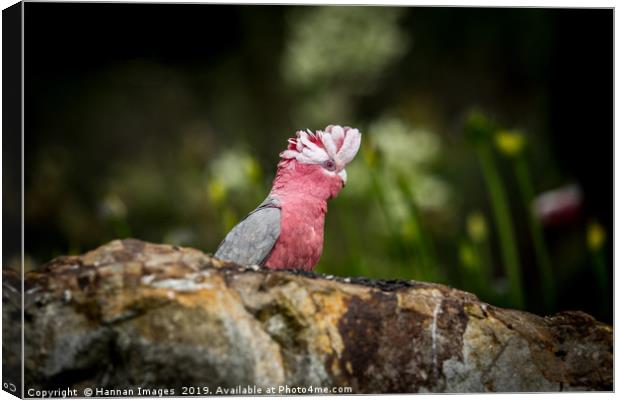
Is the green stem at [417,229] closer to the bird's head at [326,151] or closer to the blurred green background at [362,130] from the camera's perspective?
the blurred green background at [362,130]

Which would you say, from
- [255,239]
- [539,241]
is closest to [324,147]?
[255,239]

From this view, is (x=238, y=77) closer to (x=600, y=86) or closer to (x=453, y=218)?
(x=453, y=218)

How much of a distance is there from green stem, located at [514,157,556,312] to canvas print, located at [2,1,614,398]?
0.02 metres

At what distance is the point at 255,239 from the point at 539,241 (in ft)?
6.07

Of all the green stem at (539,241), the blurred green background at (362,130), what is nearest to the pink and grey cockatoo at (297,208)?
the blurred green background at (362,130)

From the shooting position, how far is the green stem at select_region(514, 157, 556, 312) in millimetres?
5184

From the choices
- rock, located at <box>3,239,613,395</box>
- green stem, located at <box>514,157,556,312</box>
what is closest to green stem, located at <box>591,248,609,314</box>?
green stem, located at <box>514,157,556,312</box>

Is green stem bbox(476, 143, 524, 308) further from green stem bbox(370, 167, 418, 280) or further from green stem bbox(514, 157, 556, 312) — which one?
green stem bbox(370, 167, 418, 280)

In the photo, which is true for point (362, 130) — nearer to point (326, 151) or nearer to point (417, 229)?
point (417, 229)

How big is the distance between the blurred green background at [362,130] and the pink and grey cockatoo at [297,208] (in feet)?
2.52

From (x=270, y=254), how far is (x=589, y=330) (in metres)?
1.36

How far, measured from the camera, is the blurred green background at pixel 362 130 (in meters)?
4.77

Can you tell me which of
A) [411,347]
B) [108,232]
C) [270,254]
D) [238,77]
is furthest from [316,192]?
[238,77]

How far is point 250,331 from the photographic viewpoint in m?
3.79
